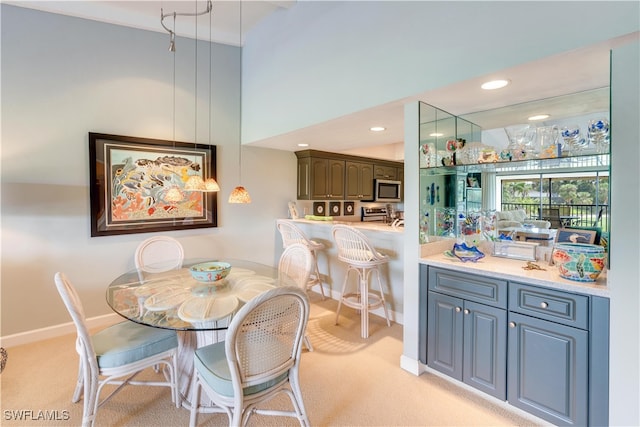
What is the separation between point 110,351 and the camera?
5.87 ft

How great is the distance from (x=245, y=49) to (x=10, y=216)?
310 centimetres

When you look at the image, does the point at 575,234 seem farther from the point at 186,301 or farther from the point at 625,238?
the point at 186,301

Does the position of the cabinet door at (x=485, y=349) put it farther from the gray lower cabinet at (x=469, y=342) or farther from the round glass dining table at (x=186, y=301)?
the round glass dining table at (x=186, y=301)

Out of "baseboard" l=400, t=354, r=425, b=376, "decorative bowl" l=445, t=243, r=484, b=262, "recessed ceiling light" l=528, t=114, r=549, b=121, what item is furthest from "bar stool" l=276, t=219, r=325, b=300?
"recessed ceiling light" l=528, t=114, r=549, b=121

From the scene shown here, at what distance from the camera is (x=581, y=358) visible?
1678 mm

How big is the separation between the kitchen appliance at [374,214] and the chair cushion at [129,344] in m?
4.38

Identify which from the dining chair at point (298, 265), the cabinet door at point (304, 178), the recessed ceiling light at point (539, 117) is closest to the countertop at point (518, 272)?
the dining chair at point (298, 265)

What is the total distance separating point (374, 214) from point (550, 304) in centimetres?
430

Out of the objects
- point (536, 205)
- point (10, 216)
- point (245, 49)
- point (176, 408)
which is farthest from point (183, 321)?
point (245, 49)

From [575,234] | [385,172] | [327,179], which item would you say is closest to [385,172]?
[385,172]

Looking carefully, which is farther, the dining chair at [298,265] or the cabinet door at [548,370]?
the dining chair at [298,265]

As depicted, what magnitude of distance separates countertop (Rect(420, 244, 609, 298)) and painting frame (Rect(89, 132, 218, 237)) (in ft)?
8.55

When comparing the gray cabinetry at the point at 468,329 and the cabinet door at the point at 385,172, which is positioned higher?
the cabinet door at the point at 385,172

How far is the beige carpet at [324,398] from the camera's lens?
192 cm
